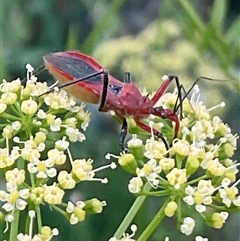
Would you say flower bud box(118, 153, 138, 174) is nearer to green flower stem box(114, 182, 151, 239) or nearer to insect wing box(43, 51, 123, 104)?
green flower stem box(114, 182, 151, 239)

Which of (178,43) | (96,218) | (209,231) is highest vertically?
(178,43)

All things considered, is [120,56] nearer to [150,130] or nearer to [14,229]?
[150,130]

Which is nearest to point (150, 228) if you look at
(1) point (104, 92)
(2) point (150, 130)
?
(2) point (150, 130)

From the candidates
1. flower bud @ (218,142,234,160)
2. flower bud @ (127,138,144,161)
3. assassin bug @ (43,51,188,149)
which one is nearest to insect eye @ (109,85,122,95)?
assassin bug @ (43,51,188,149)

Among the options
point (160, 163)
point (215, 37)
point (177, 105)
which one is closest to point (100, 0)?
point (215, 37)

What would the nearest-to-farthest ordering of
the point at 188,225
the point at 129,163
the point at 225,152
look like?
1. the point at 188,225
2. the point at 129,163
3. the point at 225,152

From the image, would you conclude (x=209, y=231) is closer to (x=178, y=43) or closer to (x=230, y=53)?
(x=178, y=43)

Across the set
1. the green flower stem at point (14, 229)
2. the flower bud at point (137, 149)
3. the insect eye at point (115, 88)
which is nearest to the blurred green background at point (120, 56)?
the insect eye at point (115, 88)
